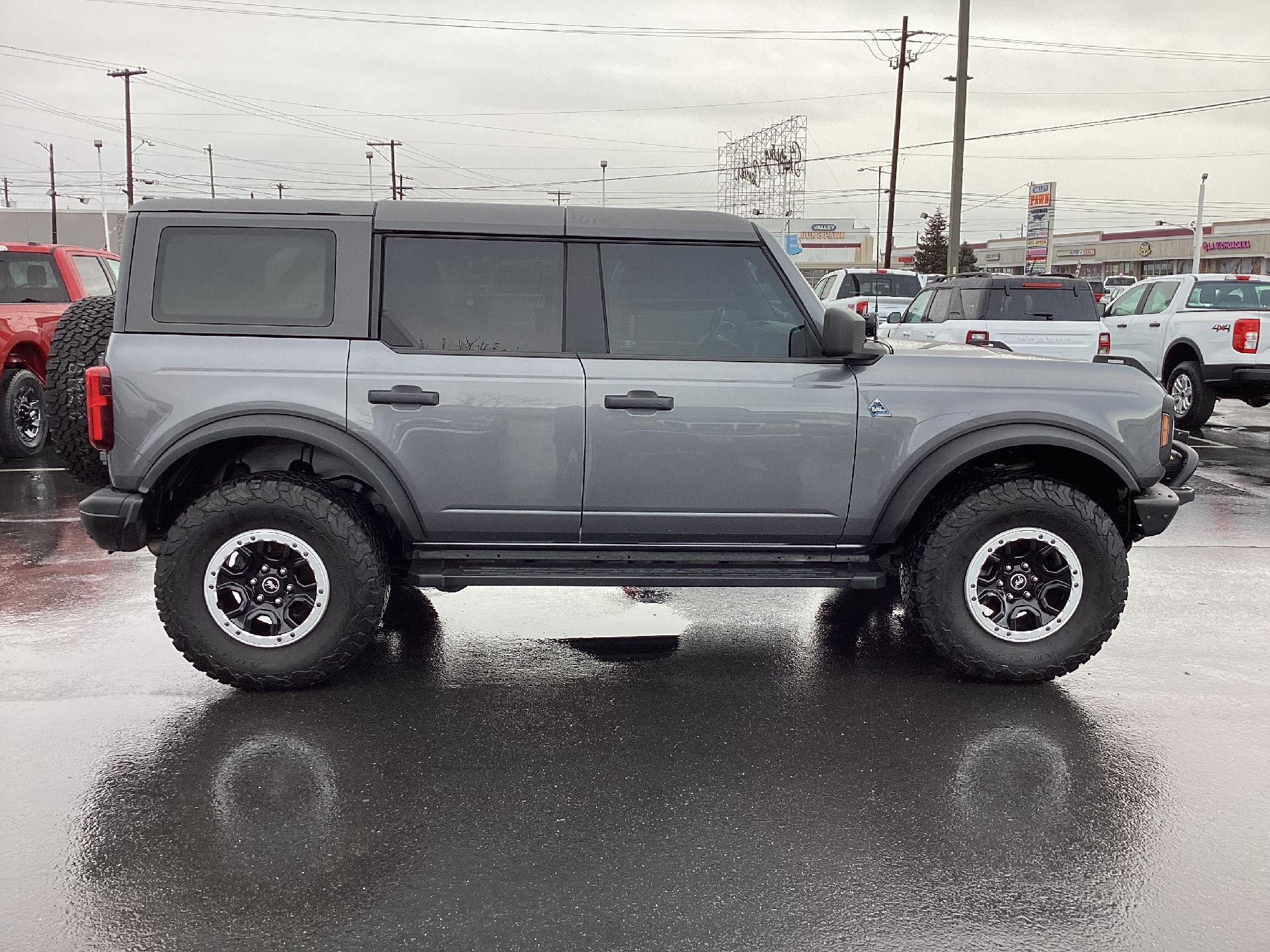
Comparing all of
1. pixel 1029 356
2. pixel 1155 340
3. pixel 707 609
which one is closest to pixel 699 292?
pixel 1029 356

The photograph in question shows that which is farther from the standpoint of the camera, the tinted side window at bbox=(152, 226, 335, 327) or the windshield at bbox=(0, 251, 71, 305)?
the windshield at bbox=(0, 251, 71, 305)

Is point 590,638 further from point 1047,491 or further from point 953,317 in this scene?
point 953,317

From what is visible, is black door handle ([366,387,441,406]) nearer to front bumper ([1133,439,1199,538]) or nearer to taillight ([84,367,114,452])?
taillight ([84,367,114,452])

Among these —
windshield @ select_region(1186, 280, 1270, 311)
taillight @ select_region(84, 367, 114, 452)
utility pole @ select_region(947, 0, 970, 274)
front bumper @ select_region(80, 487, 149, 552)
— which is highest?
utility pole @ select_region(947, 0, 970, 274)

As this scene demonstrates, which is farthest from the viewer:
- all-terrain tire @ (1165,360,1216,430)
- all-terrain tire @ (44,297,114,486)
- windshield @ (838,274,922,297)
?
windshield @ (838,274,922,297)

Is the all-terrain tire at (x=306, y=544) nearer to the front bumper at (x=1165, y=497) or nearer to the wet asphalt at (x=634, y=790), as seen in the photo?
the wet asphalt at (x=634, y=790)

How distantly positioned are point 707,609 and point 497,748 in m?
2.13

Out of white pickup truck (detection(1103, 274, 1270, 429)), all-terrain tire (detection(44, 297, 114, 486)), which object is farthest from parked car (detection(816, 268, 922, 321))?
all-terrain tire (detection(44, 297, 114, 486))

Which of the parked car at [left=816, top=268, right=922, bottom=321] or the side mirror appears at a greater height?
the parked car at [left=816, top=268, right=922, bottom=321]

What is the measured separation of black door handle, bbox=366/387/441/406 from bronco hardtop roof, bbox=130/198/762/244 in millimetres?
698

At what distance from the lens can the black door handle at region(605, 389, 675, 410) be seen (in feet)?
15.1

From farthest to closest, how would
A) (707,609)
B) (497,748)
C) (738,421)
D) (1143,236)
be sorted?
(1143,236) < (707,609) < (738,421) < (497,748)

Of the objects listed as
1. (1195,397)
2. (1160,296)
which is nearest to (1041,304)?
(1195,397)

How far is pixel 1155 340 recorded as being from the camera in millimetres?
Answer: 14406
